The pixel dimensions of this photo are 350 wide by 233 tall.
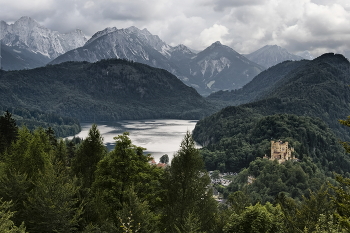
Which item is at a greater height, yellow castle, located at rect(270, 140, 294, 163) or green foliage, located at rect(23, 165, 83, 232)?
green foliage, located at rect(23, 165, 83, 232)

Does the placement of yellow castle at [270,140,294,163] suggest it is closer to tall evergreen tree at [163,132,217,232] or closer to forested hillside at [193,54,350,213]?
forested hillside at [193,54,350,213]

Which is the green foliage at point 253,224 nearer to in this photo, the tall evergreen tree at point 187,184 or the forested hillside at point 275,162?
the tall evergreen tree at point 187,184

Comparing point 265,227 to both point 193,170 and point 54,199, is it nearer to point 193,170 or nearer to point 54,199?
point 193,170

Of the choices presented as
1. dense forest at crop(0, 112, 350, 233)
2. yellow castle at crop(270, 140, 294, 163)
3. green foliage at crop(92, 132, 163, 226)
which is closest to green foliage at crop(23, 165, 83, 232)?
dense forest at crop(0, 112, 350, 233)

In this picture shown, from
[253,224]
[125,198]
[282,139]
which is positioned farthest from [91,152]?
[282,139]

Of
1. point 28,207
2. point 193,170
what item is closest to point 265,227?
point 193,170

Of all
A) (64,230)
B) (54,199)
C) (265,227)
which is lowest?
(265,227)

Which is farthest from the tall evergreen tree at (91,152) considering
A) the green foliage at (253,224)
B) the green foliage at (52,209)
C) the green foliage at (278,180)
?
the green foliage at (278,180)

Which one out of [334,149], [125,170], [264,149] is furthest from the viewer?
[334,149]

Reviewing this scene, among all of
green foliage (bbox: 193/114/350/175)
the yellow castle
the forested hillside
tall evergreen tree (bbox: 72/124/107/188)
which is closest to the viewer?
tall evergreen tree (bbox: 72/124/107/188)
